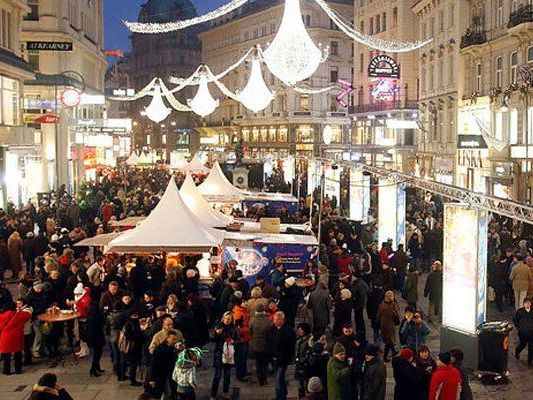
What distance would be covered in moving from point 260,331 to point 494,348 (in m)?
4.01

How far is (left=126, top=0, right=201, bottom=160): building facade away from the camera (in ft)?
373

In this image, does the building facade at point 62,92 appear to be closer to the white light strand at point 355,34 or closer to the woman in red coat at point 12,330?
the white light strand at point 355,34

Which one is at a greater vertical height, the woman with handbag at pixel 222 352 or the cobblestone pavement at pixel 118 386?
the woman with handbag at pixel 222 352

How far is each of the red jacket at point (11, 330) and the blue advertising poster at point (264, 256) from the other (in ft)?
19.7

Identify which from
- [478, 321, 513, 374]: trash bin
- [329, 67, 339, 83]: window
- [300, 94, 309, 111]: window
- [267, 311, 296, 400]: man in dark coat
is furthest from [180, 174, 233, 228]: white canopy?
[329, 67, 339, 83]: window

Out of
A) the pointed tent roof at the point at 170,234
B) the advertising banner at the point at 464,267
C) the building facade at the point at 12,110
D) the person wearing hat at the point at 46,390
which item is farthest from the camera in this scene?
the building facade at the point at 12,110

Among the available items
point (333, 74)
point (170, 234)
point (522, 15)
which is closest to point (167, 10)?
point (333, 74)

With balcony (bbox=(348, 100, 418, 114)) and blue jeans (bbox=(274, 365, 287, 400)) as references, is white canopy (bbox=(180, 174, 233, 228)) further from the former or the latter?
balcony (bbox=(348, 100, 418, 114))

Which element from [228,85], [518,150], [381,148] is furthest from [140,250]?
[228,85]

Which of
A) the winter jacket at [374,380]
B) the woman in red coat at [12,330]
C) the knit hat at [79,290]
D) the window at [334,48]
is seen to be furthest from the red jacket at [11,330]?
the window at [334,48]

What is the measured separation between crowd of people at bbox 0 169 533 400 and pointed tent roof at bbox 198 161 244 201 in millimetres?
8634

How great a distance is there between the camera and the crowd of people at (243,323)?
1012 cm

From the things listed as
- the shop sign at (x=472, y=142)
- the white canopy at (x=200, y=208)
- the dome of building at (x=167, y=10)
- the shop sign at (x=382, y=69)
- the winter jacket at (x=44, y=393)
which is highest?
the dome of building at (x=167, y=10)

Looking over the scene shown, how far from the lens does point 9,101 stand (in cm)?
3331
